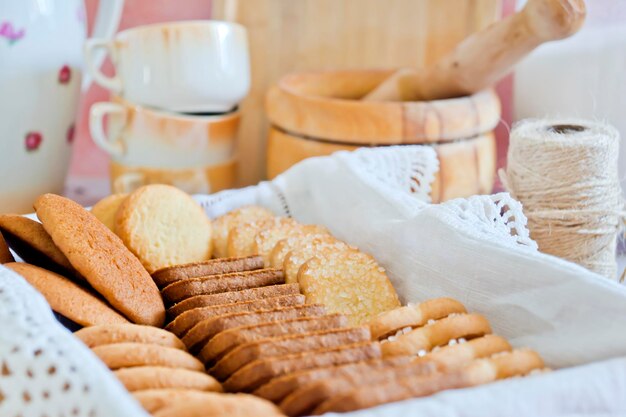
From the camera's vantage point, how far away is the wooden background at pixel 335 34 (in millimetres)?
1115

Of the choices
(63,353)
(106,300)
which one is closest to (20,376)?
(63,353)

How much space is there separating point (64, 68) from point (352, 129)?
34 cm

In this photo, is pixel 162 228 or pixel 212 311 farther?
pixel 162 228

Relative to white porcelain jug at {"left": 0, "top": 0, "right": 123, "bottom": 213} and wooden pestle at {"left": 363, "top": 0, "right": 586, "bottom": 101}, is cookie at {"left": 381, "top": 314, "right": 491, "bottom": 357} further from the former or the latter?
white porcelain jug at {"left": 0, "top": 0, "right": 123, "bottom": 213}

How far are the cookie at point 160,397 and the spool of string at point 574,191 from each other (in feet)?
1.33

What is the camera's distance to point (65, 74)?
2.85 ft

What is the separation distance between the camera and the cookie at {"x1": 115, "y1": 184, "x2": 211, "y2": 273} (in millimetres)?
Result: 655

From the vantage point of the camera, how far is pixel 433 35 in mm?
1125

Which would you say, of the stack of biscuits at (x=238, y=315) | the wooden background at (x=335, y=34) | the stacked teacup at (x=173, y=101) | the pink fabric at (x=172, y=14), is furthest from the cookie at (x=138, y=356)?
the pink fabric at (x=172, y=14)

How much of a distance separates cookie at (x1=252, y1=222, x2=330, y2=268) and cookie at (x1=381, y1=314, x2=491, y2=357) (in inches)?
7.9

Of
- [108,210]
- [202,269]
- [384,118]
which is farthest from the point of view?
[384,118]

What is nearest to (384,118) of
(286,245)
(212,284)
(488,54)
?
(488,54)

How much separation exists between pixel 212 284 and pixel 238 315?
3.0 inches

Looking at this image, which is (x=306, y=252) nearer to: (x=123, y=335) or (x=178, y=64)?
(x=123, y=335)
